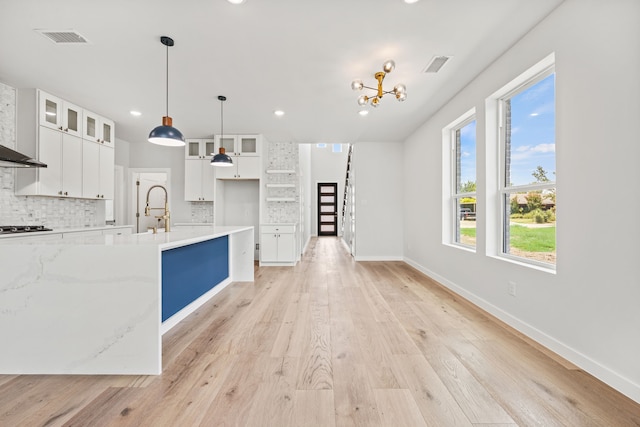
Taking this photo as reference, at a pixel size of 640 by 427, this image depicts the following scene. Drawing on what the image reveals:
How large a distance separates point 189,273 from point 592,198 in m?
3.35

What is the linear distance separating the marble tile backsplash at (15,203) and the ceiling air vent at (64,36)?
5.70 feet

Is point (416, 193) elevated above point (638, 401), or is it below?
above

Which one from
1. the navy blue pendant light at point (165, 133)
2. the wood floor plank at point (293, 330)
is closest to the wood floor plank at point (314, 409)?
the wood floor plank at point (293, 330)

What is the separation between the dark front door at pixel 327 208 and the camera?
1251 cm

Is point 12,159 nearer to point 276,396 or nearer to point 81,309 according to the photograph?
point 81,309

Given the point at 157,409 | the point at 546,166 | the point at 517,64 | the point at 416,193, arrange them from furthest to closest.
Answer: the point at 416,193 < the point at 517,64 < the point at 546,166 < the point at 157,409

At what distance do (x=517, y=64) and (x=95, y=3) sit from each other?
346 centimetres

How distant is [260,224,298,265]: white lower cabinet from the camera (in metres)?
5.48

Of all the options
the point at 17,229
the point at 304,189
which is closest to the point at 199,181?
the point at 17,229

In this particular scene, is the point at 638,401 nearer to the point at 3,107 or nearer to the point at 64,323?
the point at 64,323

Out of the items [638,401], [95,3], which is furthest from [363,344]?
[95,3]

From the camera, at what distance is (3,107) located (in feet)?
11.1

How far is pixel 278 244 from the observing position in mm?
5496

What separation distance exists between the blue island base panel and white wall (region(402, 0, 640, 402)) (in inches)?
121
